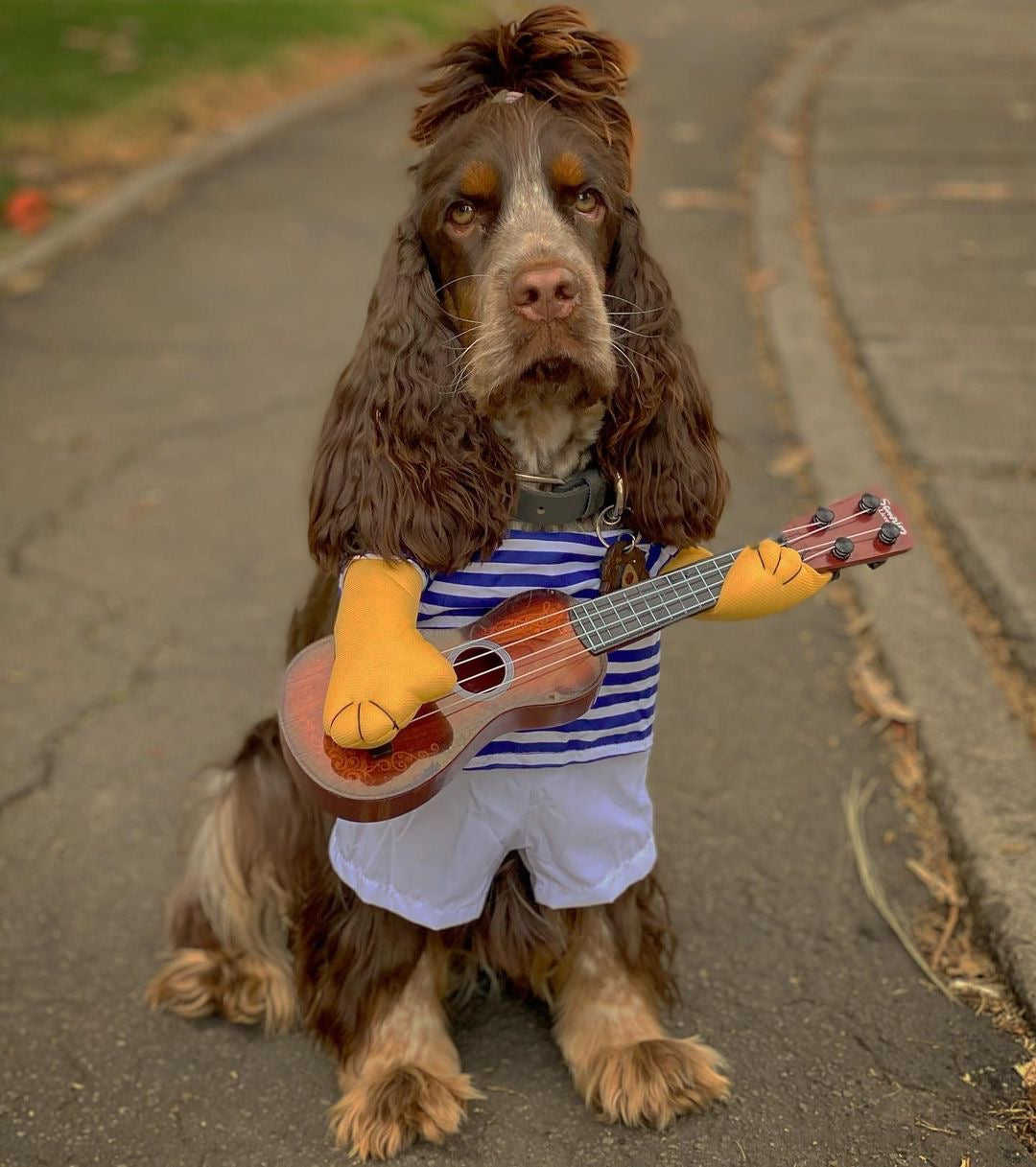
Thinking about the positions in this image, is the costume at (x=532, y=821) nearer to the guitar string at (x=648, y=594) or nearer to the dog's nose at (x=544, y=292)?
the guitar string at (x=648, y=594)

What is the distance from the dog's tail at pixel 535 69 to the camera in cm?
221

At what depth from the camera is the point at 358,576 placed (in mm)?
2195

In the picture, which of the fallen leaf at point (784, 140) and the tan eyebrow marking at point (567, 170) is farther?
the fallen leaf at point (784, 140)

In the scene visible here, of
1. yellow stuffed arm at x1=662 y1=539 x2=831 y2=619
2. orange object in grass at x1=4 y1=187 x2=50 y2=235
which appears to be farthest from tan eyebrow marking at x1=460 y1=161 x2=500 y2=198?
orange object in grass at x1=4 y1=187 x2=50 y2=235

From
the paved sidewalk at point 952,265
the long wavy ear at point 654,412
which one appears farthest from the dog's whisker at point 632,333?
the paved sidewalk at point 952,265

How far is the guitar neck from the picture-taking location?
2.24m

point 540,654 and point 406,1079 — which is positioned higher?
point 540,654

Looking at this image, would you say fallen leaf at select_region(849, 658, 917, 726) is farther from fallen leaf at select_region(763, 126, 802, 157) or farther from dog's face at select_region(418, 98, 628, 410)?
fallen leaf at select_region(763, 126, 802, 157)

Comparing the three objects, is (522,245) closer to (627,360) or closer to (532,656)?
(627,360)

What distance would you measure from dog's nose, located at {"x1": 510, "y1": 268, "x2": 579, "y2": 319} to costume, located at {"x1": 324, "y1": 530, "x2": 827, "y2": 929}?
40 centimetres

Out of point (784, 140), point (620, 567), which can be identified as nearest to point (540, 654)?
point (620, 567)

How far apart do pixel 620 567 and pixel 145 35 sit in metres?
8.82

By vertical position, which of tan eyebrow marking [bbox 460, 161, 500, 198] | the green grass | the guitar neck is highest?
the green grass

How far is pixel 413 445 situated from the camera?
2.21 meters
